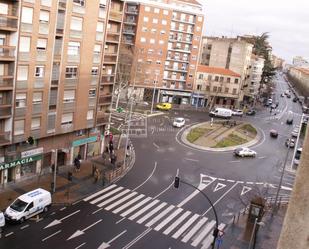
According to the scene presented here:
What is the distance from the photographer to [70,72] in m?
39.1

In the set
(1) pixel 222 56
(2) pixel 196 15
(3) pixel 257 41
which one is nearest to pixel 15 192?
(2) pixel 196 15

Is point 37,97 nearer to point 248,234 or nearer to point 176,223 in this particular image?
point 176,223

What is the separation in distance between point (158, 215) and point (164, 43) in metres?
57.8

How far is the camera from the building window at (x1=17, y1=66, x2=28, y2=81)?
33.8 m

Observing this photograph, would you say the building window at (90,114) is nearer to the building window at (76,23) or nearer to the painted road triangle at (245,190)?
the building window at (76,23)

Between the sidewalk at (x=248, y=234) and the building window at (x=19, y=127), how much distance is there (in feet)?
64.1

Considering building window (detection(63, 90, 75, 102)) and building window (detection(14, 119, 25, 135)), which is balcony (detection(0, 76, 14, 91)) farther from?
building window (detection(63, 90, 75, 102))

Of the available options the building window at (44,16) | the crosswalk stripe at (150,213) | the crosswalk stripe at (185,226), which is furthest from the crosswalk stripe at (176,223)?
the building window at (44,16)

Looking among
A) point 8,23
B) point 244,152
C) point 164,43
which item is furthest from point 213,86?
point 8,23

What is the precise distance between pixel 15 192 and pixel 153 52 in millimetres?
56142

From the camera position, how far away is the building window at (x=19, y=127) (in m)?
34.8

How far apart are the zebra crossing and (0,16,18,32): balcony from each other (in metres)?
15.6

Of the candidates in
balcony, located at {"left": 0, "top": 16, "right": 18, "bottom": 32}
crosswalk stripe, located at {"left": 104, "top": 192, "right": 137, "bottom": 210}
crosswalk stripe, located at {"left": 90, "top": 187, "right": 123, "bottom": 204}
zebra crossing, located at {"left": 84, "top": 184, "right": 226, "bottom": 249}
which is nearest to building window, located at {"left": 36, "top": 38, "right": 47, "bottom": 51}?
balcony, located at {"left": 0, "top": 16, "right": 18, "bottom": 32}

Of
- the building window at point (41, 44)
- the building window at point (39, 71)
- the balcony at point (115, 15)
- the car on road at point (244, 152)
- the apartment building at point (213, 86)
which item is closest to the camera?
the building window at point (41, 44)
